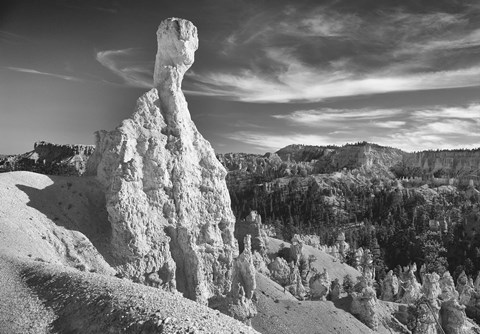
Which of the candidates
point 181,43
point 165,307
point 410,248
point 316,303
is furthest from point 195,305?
point 410,248

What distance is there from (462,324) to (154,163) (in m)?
47.0

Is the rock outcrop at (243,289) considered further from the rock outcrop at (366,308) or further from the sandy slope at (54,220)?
the rock outcrop at (366,308)

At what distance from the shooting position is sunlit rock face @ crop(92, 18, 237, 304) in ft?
97.3

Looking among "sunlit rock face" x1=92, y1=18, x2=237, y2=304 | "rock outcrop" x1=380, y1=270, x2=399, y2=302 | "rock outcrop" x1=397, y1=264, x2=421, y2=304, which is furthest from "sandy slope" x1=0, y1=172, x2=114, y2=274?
"rock outcrop" x1=380, y1=270, x2=399, y2=302

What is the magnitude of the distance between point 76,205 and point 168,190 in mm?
6760

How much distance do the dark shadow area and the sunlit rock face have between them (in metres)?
0.97

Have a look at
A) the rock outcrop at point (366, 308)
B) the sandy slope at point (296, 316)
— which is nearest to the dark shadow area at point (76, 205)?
the sandy slope at point (296, 316)

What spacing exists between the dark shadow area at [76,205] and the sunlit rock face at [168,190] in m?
0.97

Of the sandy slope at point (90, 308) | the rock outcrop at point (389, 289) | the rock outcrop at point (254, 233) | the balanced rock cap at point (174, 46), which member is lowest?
the rock outcrop at point (389, 289)

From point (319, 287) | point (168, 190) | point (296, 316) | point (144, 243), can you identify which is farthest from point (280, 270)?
point (144, 243)

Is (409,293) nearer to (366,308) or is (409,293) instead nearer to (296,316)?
(366,308)

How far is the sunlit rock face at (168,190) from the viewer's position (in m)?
29.7

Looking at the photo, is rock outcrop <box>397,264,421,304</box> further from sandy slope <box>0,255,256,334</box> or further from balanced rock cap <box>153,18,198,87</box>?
sandy slope <box>0,255,256,334</box>

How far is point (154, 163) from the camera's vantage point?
32.1 meters
